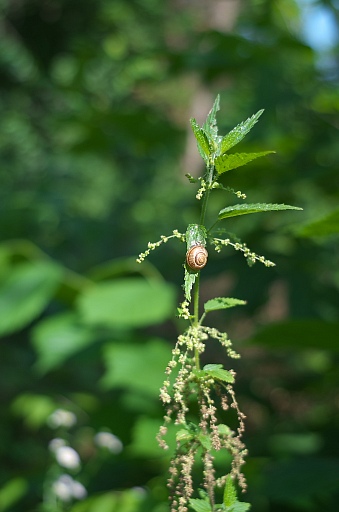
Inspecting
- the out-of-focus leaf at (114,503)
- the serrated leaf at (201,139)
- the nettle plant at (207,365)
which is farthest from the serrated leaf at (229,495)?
the out-of-focus leaf at (114,503)

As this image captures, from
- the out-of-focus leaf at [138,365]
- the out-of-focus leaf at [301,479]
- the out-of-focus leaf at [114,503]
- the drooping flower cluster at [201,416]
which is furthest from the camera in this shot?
the out-of-focus leaf at [138,365]

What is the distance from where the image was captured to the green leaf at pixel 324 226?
0.91 metres

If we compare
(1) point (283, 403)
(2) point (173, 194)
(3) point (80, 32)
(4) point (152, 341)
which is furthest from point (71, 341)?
(3) point (80, 32)

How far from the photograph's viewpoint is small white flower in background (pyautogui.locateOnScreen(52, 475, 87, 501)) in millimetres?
1600

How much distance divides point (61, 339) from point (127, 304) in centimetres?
20

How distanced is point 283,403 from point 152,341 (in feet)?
6.70

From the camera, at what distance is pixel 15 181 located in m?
4.49

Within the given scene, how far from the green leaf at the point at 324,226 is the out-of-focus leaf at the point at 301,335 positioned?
163 millimetres

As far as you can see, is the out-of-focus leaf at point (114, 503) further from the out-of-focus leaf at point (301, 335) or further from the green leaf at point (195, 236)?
the green leaf at point (195, 236)

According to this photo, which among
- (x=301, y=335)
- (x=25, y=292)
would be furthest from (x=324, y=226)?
(x=25, y=292)

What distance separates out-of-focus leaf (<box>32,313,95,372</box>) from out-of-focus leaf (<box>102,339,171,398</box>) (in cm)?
10

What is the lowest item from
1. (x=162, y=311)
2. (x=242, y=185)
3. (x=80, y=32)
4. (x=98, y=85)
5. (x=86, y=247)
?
(x=162, y=311)

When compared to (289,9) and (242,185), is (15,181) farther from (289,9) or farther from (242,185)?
(242,185)

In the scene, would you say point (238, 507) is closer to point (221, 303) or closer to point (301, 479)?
point (221, 303)
